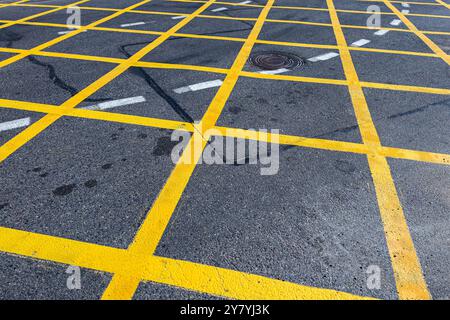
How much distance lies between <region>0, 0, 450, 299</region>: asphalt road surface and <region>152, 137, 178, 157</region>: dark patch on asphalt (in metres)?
0.02

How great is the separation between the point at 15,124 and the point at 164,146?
2.08m

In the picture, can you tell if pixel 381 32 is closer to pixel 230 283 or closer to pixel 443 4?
pixel 443 4

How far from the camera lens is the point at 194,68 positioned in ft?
21.4

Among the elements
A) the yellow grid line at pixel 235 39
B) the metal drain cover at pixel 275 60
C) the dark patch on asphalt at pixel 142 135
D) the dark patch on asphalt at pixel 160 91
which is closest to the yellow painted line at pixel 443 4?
the yellow grid line at pixel 235 39

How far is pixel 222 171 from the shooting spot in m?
3.93

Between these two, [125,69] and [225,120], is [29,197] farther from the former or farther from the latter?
[125,69]

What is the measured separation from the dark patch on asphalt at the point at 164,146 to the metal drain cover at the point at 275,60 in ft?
9.79

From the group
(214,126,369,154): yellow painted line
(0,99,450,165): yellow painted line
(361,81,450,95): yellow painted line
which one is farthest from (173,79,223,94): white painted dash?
(361,81,450,95): yellow painted line

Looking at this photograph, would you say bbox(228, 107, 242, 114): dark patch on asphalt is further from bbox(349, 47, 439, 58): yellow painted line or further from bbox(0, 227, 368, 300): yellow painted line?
bbox(349, 47, 439, 58): yellow painted line

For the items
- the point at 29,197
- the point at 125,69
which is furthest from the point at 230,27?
the point at 29,197

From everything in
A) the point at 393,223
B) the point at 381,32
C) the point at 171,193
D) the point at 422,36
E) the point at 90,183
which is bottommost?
the point at 393,223

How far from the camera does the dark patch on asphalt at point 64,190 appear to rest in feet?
11.6

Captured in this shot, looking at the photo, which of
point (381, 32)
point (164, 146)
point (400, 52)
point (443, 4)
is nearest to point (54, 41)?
point (164, 146)
